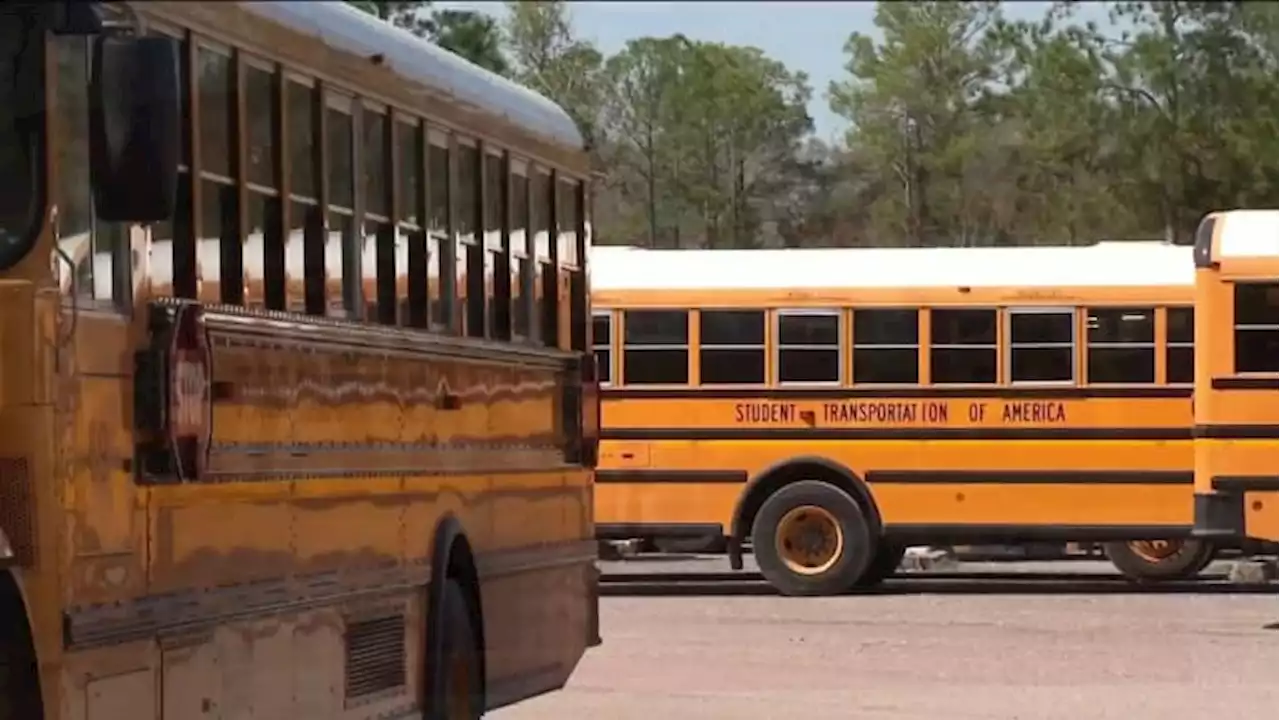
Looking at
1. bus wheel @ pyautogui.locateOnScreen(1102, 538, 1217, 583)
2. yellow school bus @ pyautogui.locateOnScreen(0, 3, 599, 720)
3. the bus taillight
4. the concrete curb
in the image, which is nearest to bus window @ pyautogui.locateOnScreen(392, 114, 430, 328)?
yellow school bus @ pyautogui.locateOnScreen(0, 3, 599, 720)

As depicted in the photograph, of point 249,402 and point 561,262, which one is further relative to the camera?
point 561,262

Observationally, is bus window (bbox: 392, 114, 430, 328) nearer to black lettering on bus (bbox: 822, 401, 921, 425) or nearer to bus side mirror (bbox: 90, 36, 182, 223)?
bus side mirror (bbox: 90, 36, 182, 223)

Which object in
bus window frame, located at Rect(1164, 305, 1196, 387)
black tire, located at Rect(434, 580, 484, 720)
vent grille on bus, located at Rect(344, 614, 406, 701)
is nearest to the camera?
vent grille on bus, located at Rect(344, 614, 406, 701)

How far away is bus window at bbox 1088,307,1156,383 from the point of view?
21.5 meters

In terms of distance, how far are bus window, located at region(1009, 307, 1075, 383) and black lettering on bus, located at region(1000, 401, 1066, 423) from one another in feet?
0.54

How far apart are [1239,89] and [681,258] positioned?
61.4 ft

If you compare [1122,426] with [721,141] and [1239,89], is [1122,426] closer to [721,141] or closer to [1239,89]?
[1239,89]

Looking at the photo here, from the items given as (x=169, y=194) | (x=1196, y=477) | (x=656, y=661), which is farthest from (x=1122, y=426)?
(x=169, y=194)

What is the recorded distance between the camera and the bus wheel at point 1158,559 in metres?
23.0

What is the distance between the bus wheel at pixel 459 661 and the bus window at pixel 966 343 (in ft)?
37.1

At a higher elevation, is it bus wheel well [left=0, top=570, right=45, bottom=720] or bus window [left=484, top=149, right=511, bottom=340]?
bus window [left=484, top=149, right=511, bottom=340]

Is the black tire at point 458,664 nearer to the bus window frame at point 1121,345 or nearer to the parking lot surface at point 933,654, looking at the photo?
the parking lot surface at point 933,654

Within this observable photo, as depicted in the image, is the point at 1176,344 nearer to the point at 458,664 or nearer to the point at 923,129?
the point at 458,664

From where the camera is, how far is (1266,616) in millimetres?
20141
